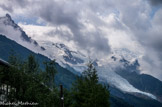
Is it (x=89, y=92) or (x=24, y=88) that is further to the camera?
(x=24, y=88)

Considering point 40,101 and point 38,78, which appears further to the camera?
point 38,78

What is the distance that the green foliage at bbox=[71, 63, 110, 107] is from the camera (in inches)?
1577

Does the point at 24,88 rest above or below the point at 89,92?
above

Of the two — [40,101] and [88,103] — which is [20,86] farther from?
[88,103]

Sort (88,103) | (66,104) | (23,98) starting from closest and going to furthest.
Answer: (88,103)
(23,98)
(66,104)

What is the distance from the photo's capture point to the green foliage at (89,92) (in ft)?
131

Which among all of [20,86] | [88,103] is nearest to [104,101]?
[88,103]

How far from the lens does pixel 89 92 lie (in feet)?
138

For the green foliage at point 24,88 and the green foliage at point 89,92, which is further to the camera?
the green foliage at point 24,88

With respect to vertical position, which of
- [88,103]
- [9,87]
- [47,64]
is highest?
[47,64]

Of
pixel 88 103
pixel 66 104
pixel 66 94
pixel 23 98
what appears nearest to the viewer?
pixel 88 103

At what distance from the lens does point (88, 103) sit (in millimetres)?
39781

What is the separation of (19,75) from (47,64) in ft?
54.1

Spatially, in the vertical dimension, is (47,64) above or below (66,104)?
above
